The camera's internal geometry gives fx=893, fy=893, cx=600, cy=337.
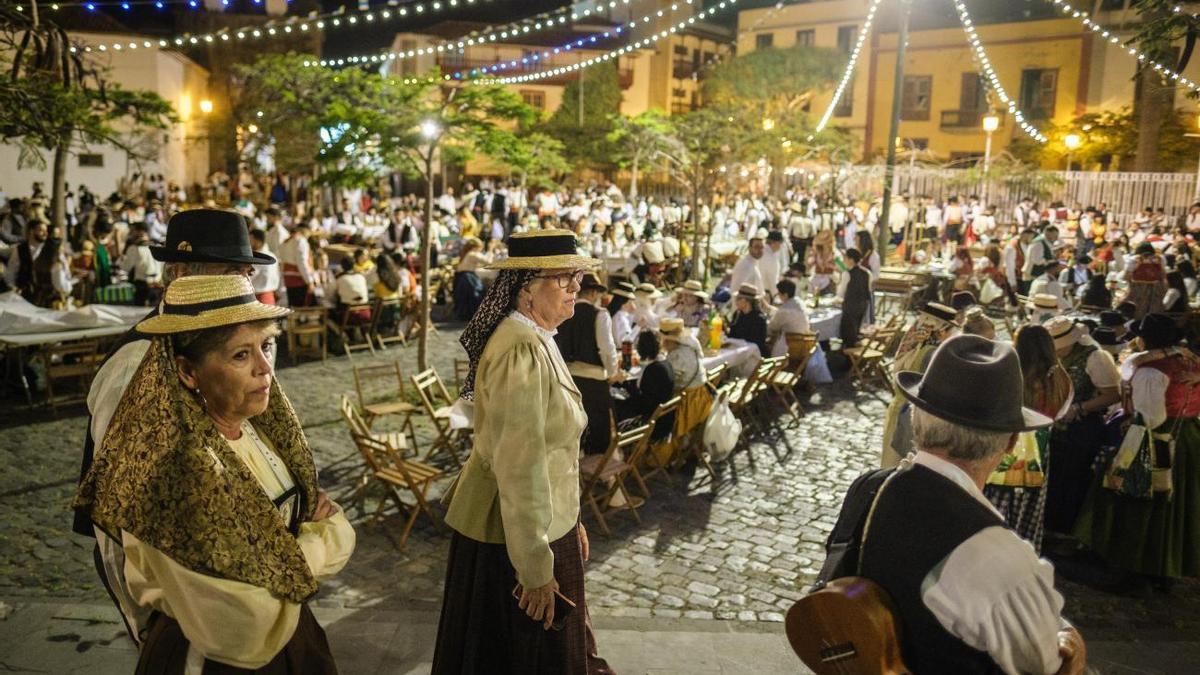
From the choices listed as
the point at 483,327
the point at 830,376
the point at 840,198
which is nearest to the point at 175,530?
the point at 483,327

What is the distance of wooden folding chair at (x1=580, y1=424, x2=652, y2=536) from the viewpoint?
6.25 m

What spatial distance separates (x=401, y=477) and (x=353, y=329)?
7.08m

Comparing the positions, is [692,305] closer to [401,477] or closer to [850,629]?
[401,477]

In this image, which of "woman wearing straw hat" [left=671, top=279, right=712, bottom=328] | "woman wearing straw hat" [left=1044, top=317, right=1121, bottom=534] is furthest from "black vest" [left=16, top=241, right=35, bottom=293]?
"woman wearing straw hat" [left=1044, top=317, right=1121, bottom=534]

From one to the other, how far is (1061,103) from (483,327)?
40994mm

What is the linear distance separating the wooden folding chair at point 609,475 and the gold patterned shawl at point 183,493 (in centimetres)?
393

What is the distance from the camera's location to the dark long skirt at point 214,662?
238cm

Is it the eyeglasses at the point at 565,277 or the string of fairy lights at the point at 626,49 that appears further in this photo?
the string of fairy lights at the point at 626,49

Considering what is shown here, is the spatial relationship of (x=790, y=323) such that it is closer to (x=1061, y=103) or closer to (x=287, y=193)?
(x=287, y=193)

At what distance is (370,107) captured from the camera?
9328 millimetres

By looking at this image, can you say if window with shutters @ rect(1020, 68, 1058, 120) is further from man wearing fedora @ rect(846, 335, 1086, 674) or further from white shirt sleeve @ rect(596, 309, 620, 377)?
man wearing fedora @ rect(846, 335, 1086, 674)

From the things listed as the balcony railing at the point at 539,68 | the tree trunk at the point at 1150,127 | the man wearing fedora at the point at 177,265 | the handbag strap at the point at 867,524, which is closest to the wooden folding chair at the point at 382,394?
the man wearing fedora at the point at 177,265

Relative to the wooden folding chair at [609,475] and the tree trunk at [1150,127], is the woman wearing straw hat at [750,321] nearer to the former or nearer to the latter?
the wooden folding chair at [609,475]

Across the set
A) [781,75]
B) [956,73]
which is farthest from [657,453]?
[956,73]
